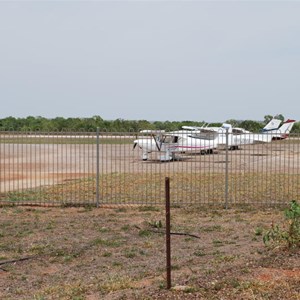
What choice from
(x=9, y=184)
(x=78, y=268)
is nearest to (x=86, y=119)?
(x=9, y=184)

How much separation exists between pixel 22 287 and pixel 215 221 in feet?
17.9

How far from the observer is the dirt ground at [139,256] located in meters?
5.90

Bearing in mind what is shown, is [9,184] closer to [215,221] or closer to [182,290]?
[215,221]

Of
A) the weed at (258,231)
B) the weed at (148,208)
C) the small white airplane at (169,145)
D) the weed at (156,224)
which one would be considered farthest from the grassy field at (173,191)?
the small white airplane at (169,145)

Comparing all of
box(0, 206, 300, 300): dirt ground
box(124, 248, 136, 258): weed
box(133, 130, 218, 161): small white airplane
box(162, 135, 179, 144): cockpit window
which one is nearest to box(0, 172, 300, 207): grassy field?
box(0, 206, 300, 300): dirt ground

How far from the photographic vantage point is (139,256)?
8188 millimetres

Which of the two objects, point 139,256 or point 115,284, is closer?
point 115,284

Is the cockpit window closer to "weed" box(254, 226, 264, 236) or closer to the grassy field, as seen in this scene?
the grassy field

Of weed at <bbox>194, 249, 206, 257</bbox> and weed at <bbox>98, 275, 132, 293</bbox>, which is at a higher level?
weed at <bbox>98, 275, 132, 293</bbox>

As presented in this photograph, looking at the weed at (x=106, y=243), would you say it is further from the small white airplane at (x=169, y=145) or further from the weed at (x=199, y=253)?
the small white airplane at (x=169, y=145)

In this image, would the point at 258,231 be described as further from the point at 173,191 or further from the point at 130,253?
the point at 173,191

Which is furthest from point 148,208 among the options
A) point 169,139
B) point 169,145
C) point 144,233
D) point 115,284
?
point 169,139

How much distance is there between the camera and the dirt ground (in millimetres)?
5898

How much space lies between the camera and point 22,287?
21.8 ft
